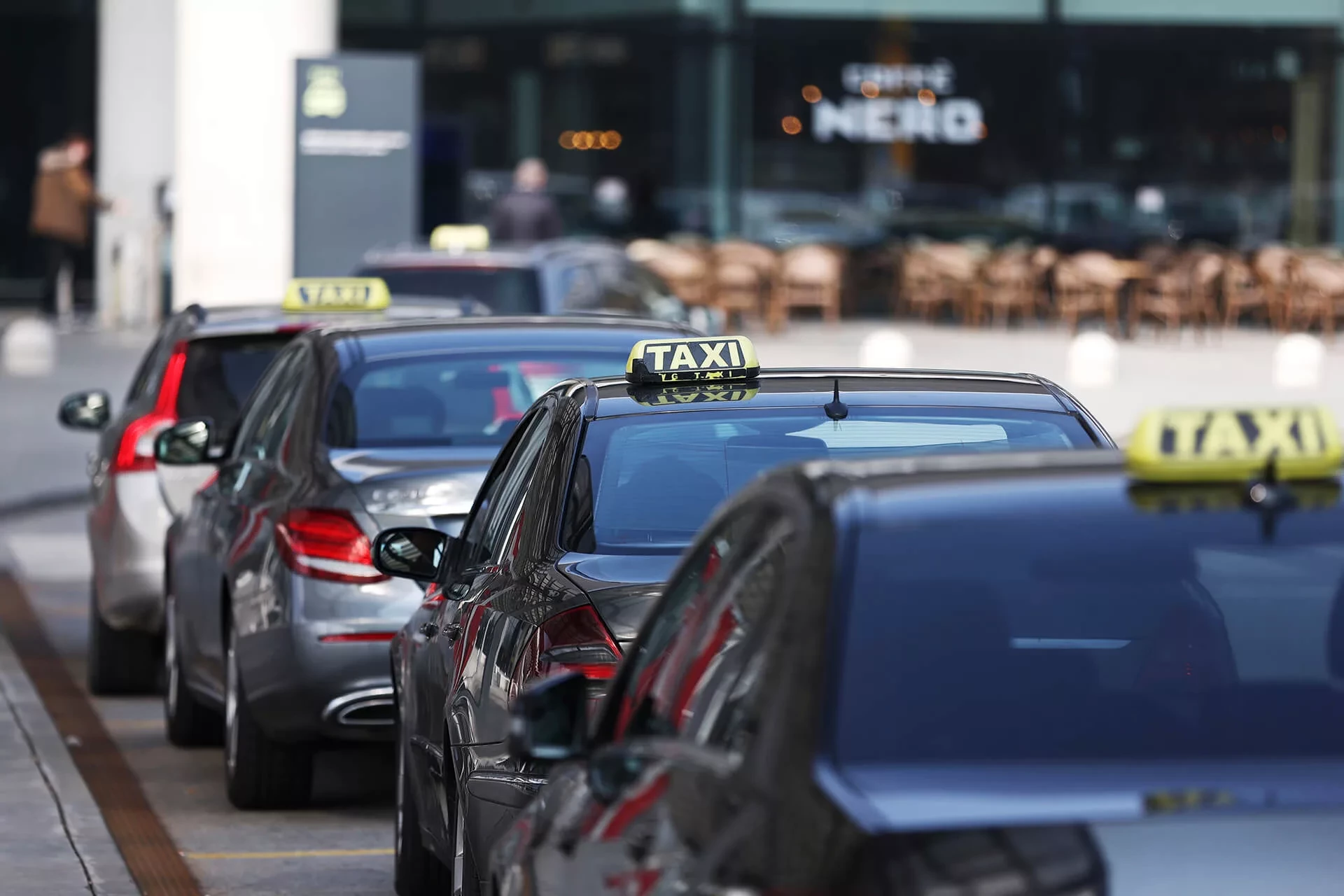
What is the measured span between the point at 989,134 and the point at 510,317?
27.5 m

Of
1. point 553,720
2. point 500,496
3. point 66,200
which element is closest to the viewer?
point 553,720

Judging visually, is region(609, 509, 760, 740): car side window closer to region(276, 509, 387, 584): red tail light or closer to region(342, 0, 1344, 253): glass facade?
region(276, 509, 387, 584): red tail light

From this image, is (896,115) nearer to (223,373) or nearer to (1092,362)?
(1092,362)

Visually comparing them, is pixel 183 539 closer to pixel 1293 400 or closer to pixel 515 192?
pixel 515 192

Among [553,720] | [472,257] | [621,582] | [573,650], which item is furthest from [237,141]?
[553,720]

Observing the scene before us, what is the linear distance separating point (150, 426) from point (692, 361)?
15.6ft

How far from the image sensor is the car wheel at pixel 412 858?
6.40 meters

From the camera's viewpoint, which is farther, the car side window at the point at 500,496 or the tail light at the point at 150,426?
the tail light at the point at 150,426

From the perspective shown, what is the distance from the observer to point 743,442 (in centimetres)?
573

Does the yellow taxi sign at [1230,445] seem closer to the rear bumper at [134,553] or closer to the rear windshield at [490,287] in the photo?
the rear bumper at [134,553]

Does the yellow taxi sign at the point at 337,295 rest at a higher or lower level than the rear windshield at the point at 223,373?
higher

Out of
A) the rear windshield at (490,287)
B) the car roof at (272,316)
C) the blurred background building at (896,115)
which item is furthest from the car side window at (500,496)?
the blurred background building at (896,115)

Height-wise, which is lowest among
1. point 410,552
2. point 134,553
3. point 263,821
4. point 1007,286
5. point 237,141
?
point 263,821

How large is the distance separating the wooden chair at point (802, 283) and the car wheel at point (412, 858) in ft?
83.6
